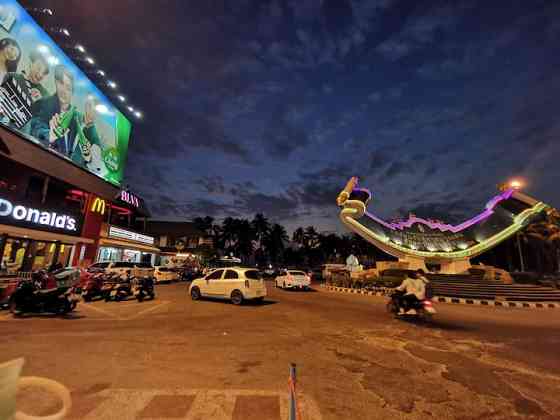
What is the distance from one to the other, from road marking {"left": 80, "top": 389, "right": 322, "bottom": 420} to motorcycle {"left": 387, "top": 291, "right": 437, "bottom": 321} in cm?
739

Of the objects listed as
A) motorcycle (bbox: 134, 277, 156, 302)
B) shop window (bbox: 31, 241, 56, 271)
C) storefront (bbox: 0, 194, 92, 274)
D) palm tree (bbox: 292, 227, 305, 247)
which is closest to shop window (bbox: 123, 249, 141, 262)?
storefront (bbox: 0, 194, 92, 274)

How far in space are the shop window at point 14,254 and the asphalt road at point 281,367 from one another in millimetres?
13826

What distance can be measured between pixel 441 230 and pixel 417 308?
26496 mm

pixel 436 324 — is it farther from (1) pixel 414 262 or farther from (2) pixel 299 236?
(2) pixel 299 236

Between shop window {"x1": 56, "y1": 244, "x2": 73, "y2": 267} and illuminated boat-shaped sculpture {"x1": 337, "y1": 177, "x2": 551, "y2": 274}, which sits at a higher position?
illuminated boat-shaped sculpture {"x1": 337, "y1": 177, "x2": 551, "y2": 274}

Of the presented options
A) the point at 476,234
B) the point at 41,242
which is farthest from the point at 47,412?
the point at 476,234

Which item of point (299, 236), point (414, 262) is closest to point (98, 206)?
point (414, 262)

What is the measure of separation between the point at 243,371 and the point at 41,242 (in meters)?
23.7

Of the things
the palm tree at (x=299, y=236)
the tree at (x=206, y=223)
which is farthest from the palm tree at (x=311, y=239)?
the tree at (x=206, y=223)

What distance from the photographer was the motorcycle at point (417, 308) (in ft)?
30.8

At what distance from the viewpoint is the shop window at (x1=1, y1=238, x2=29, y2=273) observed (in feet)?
58.4

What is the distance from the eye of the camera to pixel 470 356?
18.9ft

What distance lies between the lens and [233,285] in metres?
12.5

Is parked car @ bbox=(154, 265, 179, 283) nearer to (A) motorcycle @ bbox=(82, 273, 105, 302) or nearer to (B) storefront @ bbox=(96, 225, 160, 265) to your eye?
(B) storefront @ bbox=(96, 225, 160, 265)
